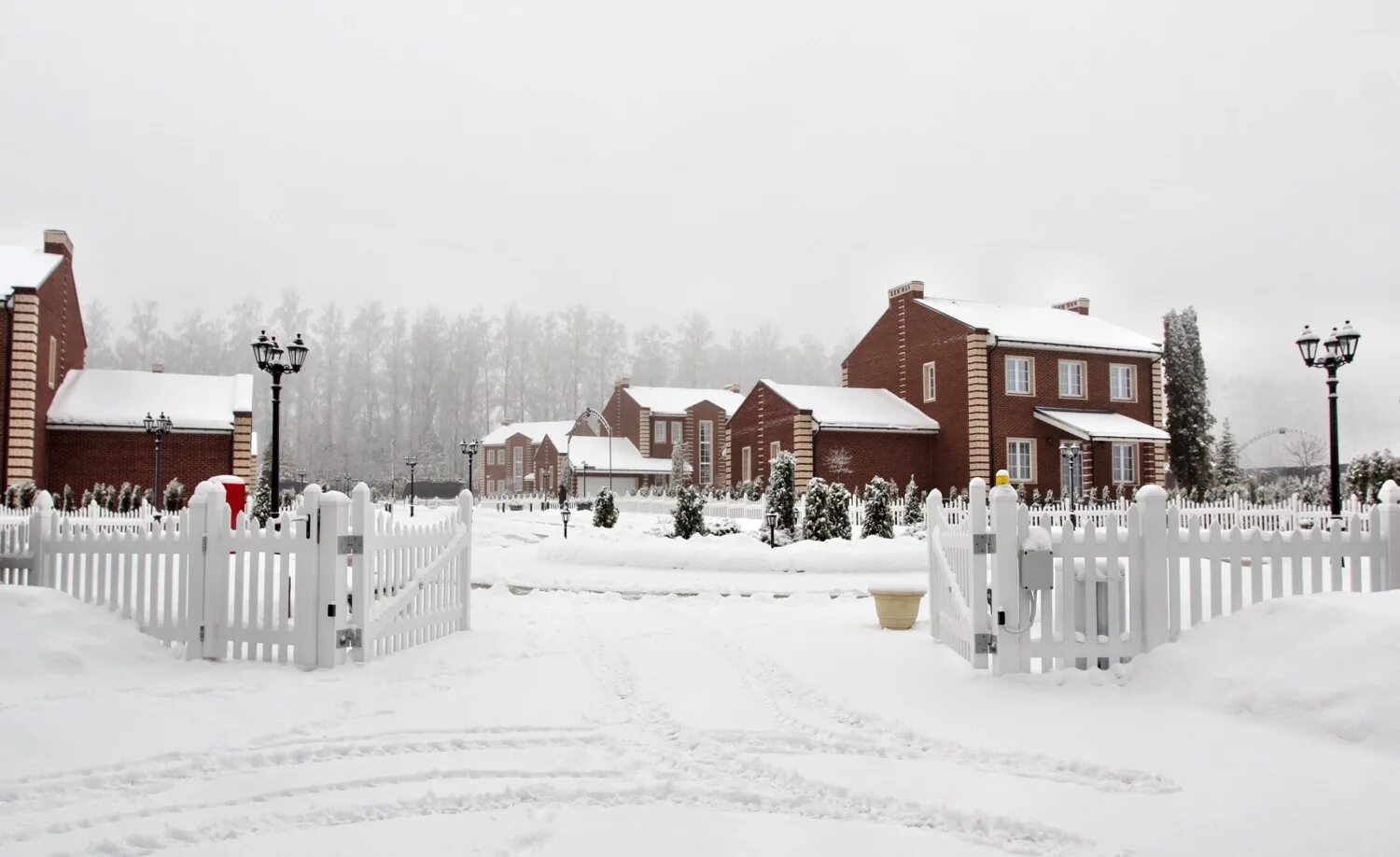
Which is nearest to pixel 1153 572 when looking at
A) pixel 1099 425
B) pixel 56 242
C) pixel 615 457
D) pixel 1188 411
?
pixel 1099 425

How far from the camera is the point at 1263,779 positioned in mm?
4957


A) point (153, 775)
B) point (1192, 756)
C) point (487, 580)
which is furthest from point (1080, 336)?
point (153, 775)

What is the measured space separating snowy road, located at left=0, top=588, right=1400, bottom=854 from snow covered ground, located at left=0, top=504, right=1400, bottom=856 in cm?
2

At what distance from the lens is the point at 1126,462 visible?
1393 inches

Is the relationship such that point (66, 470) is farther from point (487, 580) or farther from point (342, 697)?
point (342, 697)

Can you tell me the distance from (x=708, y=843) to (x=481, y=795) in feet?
4.27

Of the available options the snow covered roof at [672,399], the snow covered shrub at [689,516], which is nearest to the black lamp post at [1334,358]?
the snow covered shrub at [689,516]

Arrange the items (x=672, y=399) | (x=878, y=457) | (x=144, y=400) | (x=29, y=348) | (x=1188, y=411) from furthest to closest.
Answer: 1. (x=672, y=399)
2. (x=1188, y=411)
3. (x=878, y=457)
4. (x=144, y=400)
5. (x=29, y=348)

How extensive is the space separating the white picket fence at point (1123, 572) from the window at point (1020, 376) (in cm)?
2829

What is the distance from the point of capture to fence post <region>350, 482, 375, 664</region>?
8.27 metres

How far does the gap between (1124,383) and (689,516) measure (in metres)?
21.6

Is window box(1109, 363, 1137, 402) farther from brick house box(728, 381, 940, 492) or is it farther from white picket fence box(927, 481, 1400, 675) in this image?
white picket fence box(927, 481, 1400, 675)

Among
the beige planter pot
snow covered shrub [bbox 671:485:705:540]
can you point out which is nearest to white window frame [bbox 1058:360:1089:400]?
snow covered shrub [bbox 671:485:705:540]

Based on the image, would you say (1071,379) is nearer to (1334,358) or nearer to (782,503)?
(782,503)
